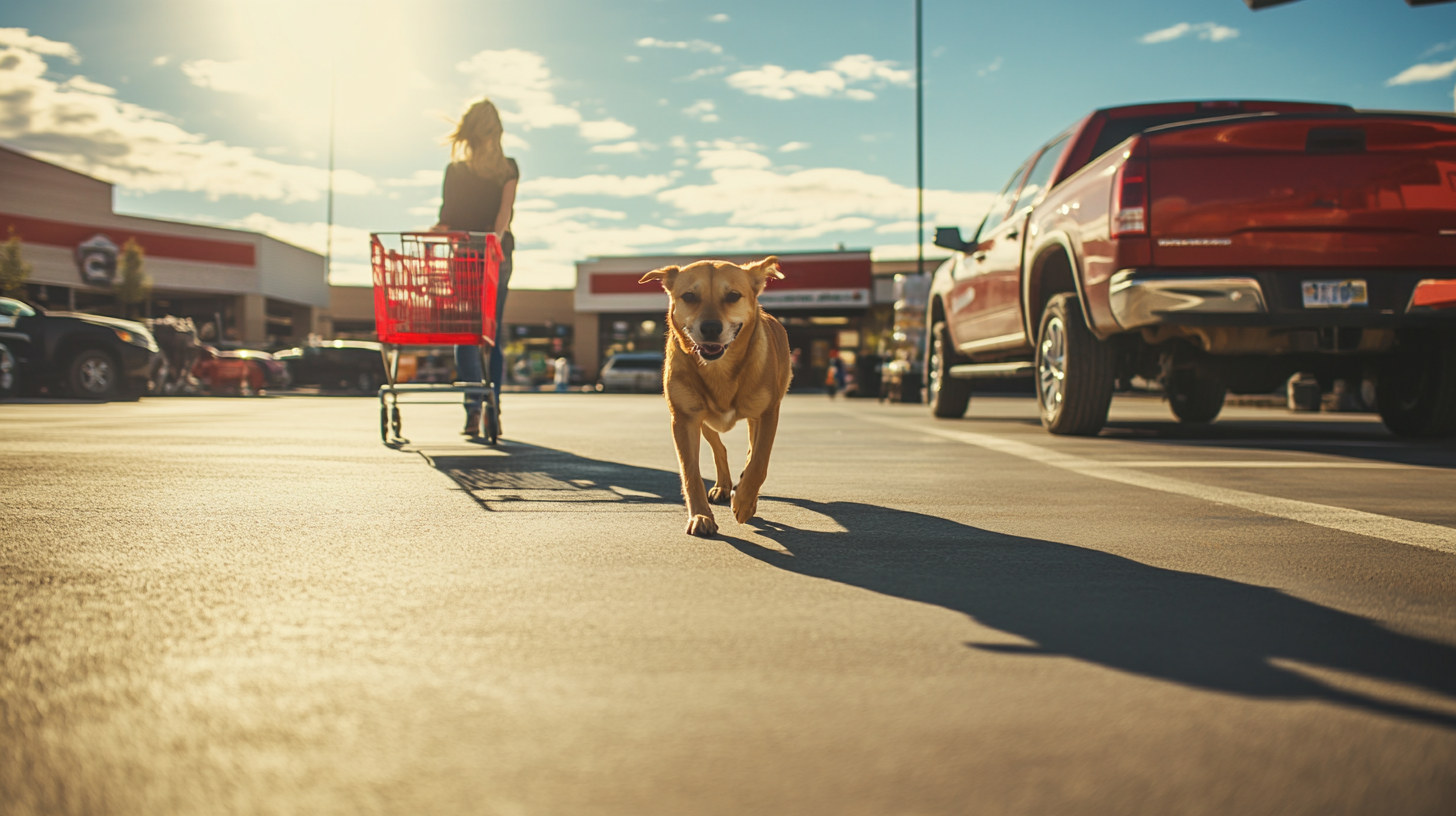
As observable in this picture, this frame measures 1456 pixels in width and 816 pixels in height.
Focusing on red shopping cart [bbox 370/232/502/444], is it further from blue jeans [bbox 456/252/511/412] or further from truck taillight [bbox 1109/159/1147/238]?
truck taillight [bbox 1109/159/1147/238]

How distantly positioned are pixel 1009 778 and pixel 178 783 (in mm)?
1143

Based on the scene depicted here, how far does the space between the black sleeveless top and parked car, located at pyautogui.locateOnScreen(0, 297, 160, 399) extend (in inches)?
376

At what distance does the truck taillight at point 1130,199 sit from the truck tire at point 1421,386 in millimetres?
2324

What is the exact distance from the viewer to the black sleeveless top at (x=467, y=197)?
7492 millimetres

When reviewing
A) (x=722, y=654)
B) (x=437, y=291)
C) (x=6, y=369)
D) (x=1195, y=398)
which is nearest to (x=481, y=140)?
(x=437, y=291)

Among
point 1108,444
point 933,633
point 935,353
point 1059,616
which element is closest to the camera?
point 933,633

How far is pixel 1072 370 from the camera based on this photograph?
7.33 metres

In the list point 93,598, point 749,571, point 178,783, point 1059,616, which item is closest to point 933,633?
point 1059,616

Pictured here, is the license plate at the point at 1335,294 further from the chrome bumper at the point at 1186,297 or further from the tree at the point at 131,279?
the tree at the point at 131,279

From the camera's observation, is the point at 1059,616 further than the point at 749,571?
No

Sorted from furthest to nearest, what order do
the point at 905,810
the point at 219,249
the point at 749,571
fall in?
the point at 219,249, the point at 749,571, the point at 905,810

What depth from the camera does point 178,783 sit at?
1334mm

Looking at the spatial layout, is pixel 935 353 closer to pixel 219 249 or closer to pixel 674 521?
pixel 674 521

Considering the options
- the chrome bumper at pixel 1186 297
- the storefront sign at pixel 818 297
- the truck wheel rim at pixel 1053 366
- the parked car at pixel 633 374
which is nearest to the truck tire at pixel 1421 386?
the chrome bumper at pixel 1186 297
